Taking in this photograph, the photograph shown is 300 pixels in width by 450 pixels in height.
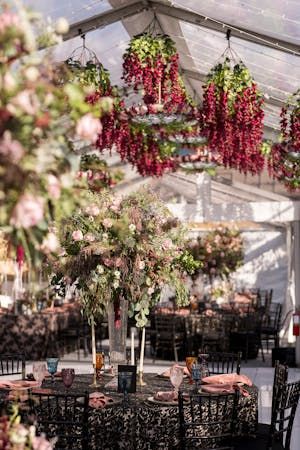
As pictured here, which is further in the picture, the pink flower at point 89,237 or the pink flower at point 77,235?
the pink flower at point 89,237

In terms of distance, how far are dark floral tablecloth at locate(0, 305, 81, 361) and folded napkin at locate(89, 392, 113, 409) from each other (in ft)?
25.9

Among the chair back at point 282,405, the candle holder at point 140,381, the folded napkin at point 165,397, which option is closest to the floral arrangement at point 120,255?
the candle holder at point 140,381

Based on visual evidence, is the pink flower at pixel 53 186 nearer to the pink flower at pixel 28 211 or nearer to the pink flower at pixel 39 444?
the pink flower at pixel 28 211

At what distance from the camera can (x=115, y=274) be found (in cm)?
575

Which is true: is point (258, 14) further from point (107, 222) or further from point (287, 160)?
point (107, 222)

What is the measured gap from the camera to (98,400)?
5.16 metres

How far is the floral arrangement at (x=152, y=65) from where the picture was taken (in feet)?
26.1

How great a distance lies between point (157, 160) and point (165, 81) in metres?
4.37

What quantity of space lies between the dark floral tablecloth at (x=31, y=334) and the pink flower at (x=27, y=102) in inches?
427

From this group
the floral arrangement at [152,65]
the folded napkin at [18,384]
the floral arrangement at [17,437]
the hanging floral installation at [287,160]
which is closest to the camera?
the floral arrangement at [17,437]

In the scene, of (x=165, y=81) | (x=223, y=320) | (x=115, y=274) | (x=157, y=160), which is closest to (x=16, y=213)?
(x=115, y=274)

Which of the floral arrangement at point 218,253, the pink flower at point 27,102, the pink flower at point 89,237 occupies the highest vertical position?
the floral arrangement at point 218,253

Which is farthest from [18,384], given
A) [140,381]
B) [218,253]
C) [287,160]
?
[218,253]

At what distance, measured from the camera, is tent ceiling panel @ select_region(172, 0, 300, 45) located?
24.8 feet
